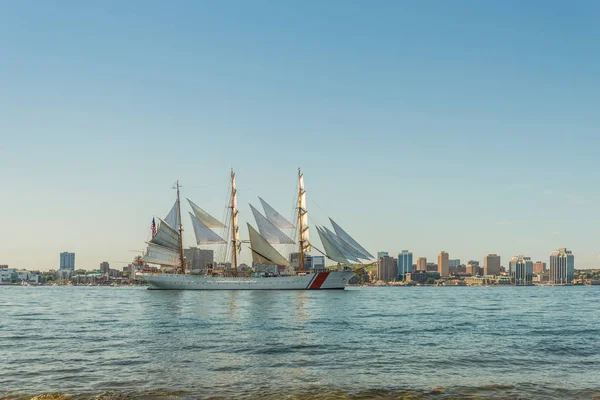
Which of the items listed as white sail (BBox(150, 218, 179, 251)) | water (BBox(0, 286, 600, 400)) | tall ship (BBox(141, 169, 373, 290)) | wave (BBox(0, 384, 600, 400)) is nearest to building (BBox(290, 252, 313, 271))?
tall ship (BBox(141, 169, 373, 290))

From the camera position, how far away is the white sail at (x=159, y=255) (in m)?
128

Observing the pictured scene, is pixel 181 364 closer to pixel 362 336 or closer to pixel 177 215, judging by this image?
pixel 362 336

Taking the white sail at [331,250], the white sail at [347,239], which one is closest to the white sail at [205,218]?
the white sail at [331,250]

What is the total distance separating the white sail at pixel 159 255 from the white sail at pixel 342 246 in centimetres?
3873

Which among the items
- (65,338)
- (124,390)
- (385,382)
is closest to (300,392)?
(385,382)

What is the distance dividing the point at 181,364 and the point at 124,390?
204 inches

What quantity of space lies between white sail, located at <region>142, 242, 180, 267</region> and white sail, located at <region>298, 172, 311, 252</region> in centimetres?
3299

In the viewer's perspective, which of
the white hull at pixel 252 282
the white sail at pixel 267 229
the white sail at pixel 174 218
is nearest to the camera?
the white sail at pixel 267 229

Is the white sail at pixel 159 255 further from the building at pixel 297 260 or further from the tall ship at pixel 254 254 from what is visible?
the building at pixel 297 260

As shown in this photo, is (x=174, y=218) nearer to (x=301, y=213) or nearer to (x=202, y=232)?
(x=202, y=232)

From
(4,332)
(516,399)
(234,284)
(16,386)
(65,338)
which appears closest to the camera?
(516,399)

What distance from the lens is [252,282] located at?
132m

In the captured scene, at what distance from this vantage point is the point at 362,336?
35.0 metres

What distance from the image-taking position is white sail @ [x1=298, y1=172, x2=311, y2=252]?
140875mm
